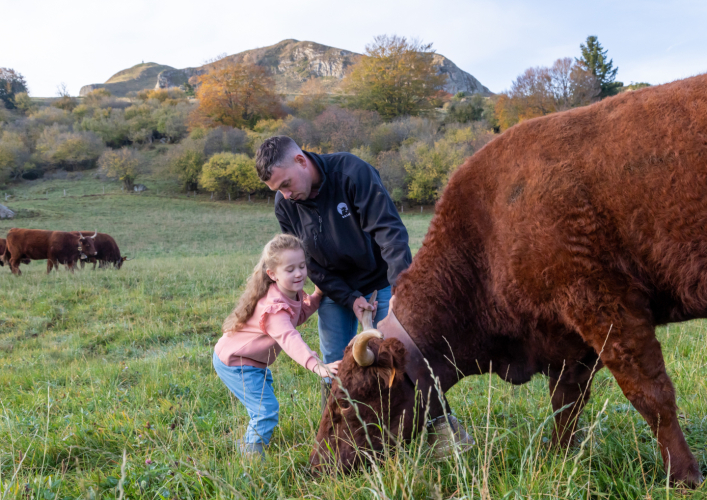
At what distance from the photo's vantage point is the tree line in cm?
4988

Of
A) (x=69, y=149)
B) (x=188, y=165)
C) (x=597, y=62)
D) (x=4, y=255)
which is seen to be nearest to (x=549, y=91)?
(x=597, y=62)

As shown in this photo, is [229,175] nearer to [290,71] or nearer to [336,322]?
[336,322]

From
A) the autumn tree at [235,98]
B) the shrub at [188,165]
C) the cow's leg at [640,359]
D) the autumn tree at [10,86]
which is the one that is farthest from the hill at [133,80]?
the cow's leg at [640,359]

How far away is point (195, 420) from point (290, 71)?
18649 centimetres

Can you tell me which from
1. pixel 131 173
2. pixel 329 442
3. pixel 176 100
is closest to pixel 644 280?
pixel 329 442

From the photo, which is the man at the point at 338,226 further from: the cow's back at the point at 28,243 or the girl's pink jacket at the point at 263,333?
the cow's back at the point at 28,243

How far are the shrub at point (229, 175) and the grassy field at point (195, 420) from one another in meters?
39.1

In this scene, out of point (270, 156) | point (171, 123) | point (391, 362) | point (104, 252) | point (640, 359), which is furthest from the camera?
point (171, 123)

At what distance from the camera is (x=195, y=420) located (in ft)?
12.0

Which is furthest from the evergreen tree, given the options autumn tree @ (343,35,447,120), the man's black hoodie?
the man's black hoodie

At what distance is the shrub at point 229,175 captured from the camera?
49.8 m

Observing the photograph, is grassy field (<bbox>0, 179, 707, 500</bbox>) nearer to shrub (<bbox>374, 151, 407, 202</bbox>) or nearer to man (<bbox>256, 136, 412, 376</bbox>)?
man (<bbox>256, 136, 412, 376</bbox>)

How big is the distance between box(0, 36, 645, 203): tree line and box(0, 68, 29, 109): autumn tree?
284mm

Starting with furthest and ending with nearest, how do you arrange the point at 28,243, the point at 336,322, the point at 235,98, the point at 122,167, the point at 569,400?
the point at 235,98
the point at 122,167
the point at 28,243
the point at 336,322
the point at 569,400
